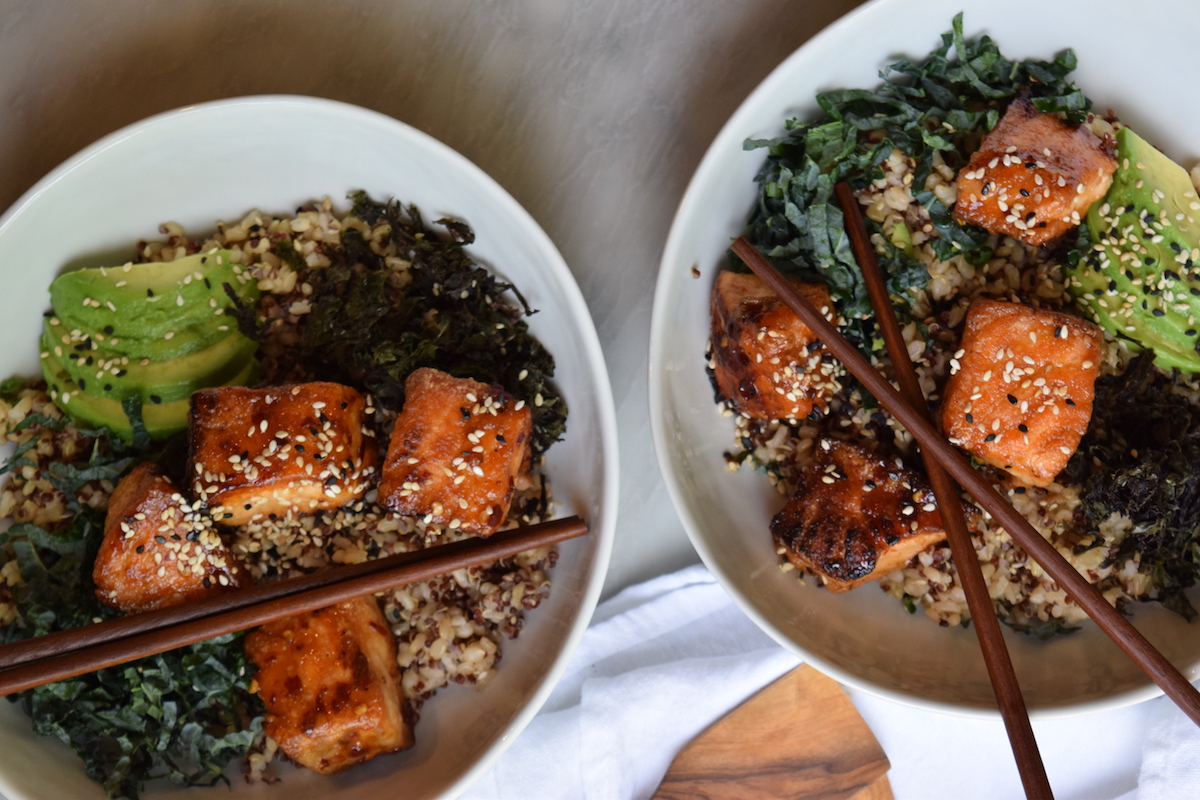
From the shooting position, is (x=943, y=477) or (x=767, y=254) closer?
(x=943, y=477)

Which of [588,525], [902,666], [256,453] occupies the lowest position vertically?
[902,666]

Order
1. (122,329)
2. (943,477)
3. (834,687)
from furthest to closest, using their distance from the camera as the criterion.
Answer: (834,687), (122,329), (943,477)

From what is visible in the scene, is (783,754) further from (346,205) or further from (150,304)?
(150,304)

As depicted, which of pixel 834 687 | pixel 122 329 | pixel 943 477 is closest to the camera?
pixel 943 477

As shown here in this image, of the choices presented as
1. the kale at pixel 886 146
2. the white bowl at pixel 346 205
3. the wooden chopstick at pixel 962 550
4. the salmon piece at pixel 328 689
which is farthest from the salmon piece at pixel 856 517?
the salmon piece at pixel 328 689

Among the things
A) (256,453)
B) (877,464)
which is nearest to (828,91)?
(877,464)

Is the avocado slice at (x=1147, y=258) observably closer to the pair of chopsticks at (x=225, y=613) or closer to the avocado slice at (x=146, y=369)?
the pair of chopsticks at (x=225, y=613)

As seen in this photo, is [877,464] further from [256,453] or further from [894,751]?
[256,453]

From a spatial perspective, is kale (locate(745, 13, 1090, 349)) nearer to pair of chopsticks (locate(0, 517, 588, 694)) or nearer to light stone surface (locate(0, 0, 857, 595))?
light stone surface (locate(0, 0, 857, 595))
